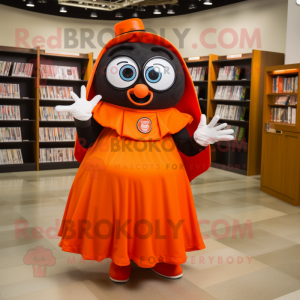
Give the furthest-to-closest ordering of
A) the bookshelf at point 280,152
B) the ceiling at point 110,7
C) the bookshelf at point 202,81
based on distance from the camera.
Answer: the ceiling at point 110,7 < the bookshelf at point 202,81 < the bookshelf at point 280,152

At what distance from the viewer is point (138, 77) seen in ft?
7.67

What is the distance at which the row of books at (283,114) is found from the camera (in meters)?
4.72

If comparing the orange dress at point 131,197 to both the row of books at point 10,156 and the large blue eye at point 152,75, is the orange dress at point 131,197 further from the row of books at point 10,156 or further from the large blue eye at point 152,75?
the row of books at point 10,156

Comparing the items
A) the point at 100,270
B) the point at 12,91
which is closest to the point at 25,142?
the point at 12,91

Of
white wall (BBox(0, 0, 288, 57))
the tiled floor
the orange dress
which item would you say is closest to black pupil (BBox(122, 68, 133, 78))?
the orange dress

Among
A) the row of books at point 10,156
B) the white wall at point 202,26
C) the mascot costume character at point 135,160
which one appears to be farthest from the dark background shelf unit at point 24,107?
the mascot costume character at point 135,160

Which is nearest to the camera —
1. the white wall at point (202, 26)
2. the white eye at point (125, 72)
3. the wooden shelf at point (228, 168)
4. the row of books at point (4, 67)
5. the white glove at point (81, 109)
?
the white glove at point (81, 109)

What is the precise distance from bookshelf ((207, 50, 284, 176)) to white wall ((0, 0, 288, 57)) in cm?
63

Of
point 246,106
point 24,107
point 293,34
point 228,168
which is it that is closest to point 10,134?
point 24,107

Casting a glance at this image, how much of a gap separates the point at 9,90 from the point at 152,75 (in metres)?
4.66

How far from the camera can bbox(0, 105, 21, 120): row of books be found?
20.4 ft

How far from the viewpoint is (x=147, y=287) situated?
7.82 ft

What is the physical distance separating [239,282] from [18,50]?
5411 mm

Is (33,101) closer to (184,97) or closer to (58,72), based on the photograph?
(58,72)
